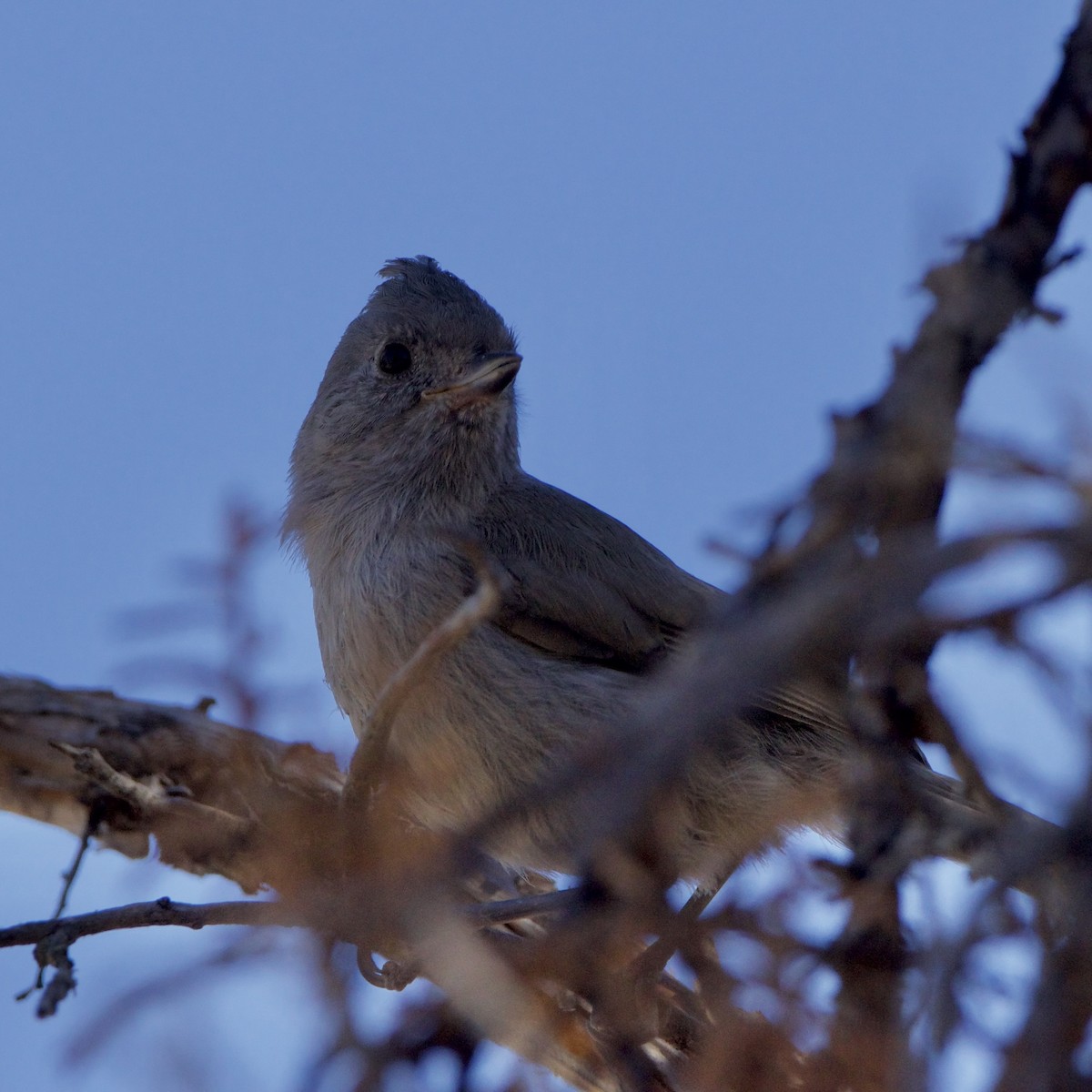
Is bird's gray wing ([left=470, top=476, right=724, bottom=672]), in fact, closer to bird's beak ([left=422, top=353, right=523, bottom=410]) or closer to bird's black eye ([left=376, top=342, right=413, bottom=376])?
A: bird's beak ([left=422, top=353, right=523, bottom=410])

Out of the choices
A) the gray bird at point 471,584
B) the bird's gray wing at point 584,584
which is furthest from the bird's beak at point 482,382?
the bird's gray wing at point 584,584

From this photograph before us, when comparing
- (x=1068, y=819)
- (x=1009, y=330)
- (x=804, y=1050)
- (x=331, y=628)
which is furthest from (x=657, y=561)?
(x=1068, y=819)

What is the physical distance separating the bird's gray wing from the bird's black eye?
607 millimetres

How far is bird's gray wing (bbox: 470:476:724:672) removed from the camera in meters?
3.92

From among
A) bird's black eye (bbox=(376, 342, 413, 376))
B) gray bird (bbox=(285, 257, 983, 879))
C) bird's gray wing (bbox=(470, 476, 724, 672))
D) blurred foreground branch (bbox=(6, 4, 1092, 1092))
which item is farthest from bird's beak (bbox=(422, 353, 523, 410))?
blurred foreground branch (bbox=(6, 4, 1092, 1092))

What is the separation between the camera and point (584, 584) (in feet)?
13.3

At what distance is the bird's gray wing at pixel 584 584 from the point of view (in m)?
3.92

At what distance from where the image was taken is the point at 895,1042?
1317 millimetres

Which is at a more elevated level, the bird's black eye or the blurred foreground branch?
the bird's black eye

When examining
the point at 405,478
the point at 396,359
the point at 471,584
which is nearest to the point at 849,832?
the point at 471,584

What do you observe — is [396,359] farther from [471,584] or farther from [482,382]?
[471,584]

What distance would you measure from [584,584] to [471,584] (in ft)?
1.24

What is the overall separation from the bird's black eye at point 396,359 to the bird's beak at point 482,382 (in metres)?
0.18

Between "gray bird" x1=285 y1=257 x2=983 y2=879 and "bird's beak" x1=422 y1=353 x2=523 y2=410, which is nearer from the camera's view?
"gray bird" x1=285 y1=257 x2=983 y2=879
